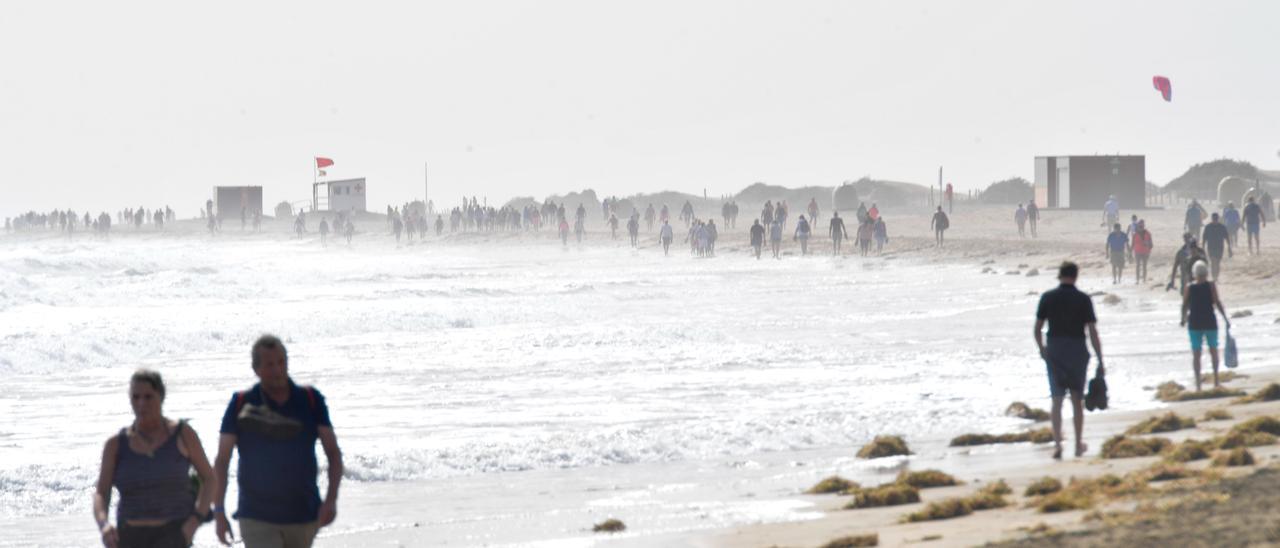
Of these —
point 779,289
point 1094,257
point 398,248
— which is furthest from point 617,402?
point 398,248

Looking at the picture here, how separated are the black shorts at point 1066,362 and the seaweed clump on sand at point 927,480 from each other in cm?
112

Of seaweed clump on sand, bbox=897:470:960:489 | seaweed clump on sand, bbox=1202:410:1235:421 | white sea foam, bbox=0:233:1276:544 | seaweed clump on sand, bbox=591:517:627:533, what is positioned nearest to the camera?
seaweed clump on sand, bbox=591:517:627:533

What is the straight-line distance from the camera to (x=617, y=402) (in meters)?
17.6

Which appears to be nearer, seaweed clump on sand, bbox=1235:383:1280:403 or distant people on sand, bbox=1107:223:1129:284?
seaweed clump on sand, bbox=1235:383:1280:403

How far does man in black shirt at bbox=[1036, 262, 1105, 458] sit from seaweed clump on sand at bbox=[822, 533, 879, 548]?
A: 297 cm

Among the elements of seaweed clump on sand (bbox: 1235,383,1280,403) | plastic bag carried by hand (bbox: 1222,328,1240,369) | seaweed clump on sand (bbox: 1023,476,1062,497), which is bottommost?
seaweed clump on sand (bbox: 1023,476,1062,497)

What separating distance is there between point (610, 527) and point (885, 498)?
170 centimetres

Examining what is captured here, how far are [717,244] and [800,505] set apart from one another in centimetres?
5483

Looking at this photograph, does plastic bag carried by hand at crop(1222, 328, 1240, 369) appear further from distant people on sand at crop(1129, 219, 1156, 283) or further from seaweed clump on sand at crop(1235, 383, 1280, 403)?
distant people on sand at crop(1129, 219, 1156, 283)

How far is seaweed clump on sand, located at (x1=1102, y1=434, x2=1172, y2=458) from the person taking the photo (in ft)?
38.6

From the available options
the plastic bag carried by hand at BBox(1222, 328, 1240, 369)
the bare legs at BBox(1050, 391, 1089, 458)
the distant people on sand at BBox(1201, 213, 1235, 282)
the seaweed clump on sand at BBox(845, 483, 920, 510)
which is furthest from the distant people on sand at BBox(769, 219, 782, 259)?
the seaweed clump on sand at BBox(845, 483, 920, 510)

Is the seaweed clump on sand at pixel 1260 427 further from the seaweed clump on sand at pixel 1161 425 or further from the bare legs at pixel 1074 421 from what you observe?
the seaweed clump on sand at pixel 1161 425

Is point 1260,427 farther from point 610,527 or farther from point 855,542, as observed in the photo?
point 610,527

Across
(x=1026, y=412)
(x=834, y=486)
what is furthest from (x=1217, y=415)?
(x=834, y=486)
